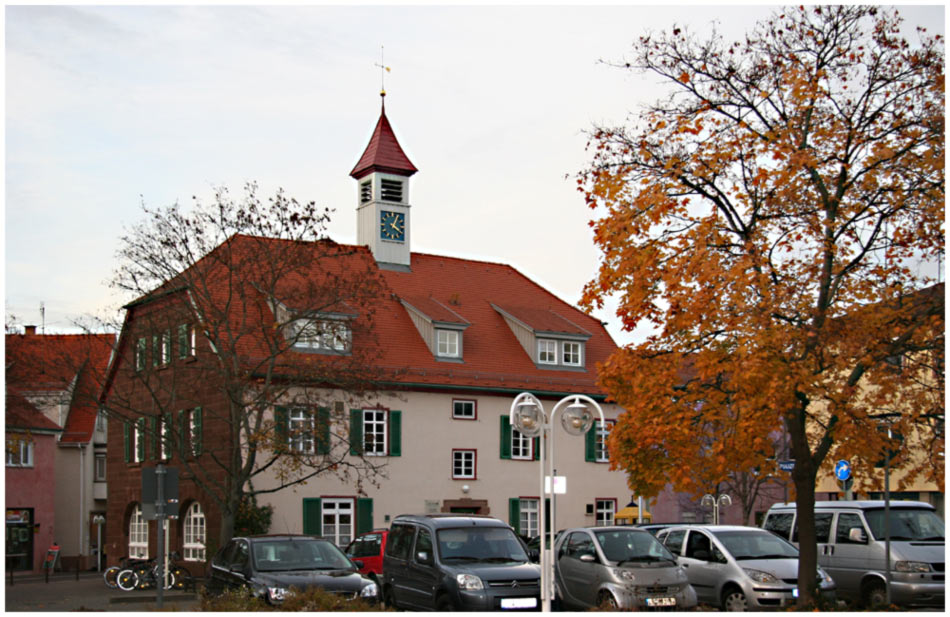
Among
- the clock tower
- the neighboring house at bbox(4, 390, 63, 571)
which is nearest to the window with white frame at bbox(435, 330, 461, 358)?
the clock tower

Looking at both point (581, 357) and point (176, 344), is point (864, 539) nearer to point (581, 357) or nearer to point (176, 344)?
point (176, 344)

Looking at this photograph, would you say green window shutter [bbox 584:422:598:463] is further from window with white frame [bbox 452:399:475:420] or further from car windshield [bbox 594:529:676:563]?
car windshield [bbox 594:529:676:563]

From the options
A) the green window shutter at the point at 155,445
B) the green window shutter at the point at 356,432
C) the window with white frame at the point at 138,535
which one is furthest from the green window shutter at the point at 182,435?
the window with white frame at the point at 138,535

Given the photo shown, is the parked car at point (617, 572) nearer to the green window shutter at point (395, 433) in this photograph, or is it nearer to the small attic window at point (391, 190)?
the green window shutter at point (395, 433)

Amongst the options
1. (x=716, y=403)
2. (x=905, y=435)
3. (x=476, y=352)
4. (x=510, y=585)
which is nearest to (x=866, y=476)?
(x=905, y=435)

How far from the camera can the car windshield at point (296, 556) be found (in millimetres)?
19844

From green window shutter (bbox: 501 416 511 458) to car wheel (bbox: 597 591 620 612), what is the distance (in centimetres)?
2277

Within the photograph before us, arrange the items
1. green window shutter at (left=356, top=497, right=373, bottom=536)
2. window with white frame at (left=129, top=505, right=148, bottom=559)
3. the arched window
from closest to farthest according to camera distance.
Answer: the arched window → green window shutter at (left=356, top=497, right=373, bottom=536) → window with white frame at (left=129, top=505, right=148, bottom=559)

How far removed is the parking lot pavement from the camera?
27969 millimetres

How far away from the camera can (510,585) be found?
60.0 feet

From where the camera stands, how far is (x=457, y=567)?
61.1 feet

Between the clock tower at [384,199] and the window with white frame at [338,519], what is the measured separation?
11896 mm

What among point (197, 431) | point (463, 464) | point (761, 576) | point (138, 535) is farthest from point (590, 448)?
point (761, 576)

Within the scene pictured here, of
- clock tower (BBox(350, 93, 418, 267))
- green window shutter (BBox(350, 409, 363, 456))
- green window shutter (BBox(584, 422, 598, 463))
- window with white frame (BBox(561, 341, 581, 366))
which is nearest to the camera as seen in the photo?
green window shutter (BBox(350, 409, 363, 456))
